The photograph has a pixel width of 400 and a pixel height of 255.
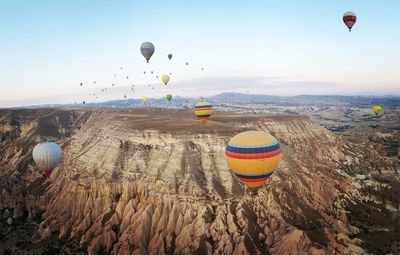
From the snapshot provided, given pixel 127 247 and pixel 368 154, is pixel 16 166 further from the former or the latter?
pixel 368 154

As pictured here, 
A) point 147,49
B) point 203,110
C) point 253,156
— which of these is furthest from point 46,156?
point 253,156

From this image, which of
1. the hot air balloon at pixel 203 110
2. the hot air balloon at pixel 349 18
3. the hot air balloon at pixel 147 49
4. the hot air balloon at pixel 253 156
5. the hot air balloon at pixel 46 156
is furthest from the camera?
the hot air balloon at pixel 147 49

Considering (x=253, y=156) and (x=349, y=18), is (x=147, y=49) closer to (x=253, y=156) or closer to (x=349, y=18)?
(x=349, y=18)

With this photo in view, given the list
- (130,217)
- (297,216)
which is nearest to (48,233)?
(130,217)

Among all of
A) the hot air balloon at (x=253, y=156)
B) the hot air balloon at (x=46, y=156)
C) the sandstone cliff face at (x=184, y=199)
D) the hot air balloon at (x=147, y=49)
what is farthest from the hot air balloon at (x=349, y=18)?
the hot air balloon at (x=46, y=156)

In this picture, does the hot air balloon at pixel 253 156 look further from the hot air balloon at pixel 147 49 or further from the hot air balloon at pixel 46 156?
the hot air balloon at pixel 147 49

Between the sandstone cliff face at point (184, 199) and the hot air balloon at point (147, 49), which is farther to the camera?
the hot air balloon at point (147, 49)

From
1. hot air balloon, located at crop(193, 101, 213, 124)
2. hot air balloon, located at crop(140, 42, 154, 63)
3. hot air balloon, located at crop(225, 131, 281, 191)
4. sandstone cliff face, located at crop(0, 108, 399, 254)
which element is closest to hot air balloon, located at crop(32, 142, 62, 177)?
sandstone cliff face, located at crop(0, 108, 399, 254)
